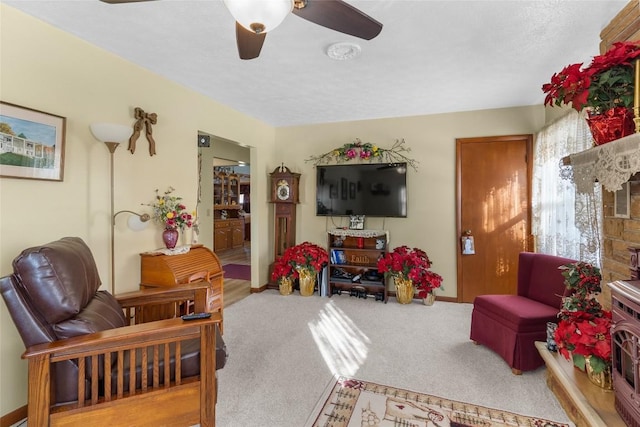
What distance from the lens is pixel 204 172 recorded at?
5.68 metres

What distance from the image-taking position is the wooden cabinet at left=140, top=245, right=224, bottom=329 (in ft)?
8.03

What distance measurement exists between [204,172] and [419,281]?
4.26 metres

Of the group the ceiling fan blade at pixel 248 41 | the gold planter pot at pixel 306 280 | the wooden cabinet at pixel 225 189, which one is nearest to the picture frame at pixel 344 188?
the gold planter pot at pixel 306 280

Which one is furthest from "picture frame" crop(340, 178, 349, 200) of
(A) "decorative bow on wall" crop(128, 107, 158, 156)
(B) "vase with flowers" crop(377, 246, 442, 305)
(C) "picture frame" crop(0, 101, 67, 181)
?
(C) "picture frame" crop(0, 101, 67, 181)

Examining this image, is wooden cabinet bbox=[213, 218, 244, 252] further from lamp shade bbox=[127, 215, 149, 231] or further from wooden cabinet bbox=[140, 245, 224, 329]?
lamp shade bbox=[127, 215, 149, 231]

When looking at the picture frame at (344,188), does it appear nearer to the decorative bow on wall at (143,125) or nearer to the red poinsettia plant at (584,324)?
the decorative bow on wall at (143,125)

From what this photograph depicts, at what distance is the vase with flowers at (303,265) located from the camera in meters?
4.03

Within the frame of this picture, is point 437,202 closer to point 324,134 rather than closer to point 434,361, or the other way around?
point 324,134

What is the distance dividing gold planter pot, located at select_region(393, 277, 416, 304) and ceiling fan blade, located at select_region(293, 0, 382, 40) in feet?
9.69

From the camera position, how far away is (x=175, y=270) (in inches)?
96.7

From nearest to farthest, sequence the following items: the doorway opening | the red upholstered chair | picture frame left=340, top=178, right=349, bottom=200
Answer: the red upholstered chair < picture frame left=340, top=178, right=349, bottom=200 < the doorway opening

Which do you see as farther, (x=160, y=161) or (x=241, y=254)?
(x=241, y=254)

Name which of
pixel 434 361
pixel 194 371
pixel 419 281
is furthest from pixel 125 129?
pixel 419 281

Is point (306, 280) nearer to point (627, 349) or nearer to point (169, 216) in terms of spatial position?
point (169, 216)
